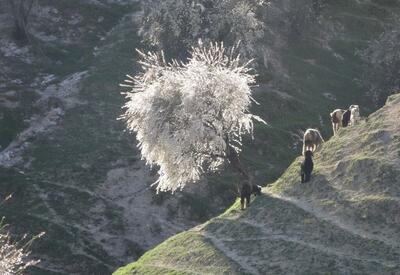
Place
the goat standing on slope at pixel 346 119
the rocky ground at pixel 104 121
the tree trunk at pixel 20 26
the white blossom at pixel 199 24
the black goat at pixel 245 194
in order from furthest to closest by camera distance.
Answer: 1. the tree trunk at pixel 20 26
2. the white blossom at pixel 199 24
3. the rocky ground at pixel 104 121
4. the goat standing on slope at pixel 346 119
5. the black goat at pixel 245 194

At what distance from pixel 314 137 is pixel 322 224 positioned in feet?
24.5

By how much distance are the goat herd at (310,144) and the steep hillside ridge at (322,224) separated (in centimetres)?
42

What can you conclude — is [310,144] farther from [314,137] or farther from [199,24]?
[199,24]

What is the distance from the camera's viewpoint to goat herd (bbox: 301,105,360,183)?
26.5 metres

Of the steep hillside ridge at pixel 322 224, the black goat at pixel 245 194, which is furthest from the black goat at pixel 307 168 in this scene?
the black goat at pixel 245 194

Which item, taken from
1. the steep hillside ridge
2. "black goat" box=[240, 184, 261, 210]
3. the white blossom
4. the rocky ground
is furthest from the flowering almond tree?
the white blossom

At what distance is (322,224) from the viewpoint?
23.1 m

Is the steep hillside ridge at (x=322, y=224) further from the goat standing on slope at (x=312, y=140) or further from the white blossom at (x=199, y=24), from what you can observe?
the white blossom at (x=199, y=24)

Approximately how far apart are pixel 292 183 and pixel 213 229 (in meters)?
4.21

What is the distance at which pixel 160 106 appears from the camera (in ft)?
102

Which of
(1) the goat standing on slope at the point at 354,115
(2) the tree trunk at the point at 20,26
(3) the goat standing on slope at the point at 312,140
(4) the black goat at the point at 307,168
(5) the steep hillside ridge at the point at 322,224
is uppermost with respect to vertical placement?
(2) the tree trunk at the point at 20,26

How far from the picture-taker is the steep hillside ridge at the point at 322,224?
2114 centimetres

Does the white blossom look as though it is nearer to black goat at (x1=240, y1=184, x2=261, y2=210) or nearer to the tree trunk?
the tree trunk

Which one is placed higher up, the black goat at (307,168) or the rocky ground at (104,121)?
the rocky ground at (104,121)
